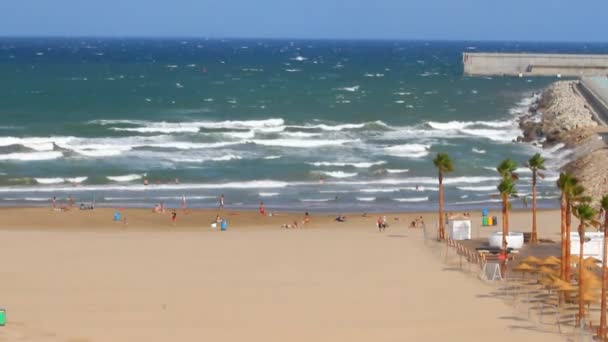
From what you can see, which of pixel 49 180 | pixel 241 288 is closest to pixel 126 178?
pixel 49 180

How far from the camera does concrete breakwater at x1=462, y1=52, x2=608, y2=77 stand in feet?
353

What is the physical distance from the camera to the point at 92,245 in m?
35.6

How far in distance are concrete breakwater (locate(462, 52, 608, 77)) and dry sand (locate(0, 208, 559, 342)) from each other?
232 feet

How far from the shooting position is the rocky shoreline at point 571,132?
1874 inches

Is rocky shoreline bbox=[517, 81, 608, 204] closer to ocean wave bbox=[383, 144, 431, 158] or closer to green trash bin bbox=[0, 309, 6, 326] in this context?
ocean wave bbox=[383, 144, 431, 158]

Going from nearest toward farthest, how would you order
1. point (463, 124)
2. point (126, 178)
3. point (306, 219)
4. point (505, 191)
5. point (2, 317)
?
point (2, 317) → point (505, 191) → point (306, 219) → point (126, 178) → point (463, 124)

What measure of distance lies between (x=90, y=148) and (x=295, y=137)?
41.0 feet

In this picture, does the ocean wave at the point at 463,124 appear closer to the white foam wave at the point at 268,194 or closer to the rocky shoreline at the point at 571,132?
the rocky shoreline at the point at 571,132

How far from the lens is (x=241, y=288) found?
29719 millimetres

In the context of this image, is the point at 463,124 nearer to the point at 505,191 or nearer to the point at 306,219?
the point at 306,219

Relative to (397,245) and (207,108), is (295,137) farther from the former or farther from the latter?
(397,245)

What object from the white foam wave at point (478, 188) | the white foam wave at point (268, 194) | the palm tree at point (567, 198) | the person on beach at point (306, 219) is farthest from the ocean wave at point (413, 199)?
the palm tree at point (567, 198)

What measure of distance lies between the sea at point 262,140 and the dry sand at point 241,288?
9.34m

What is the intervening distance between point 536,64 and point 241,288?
8830 cm
